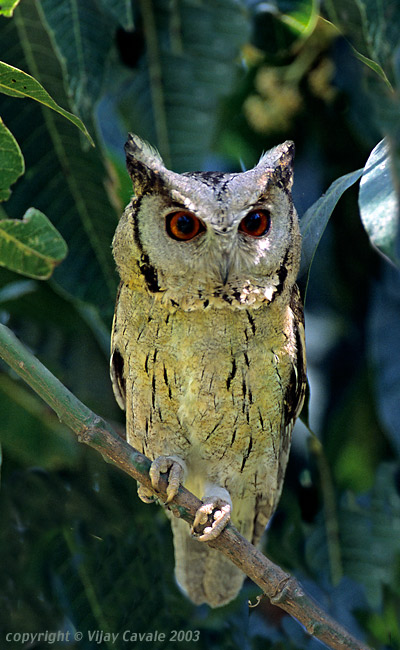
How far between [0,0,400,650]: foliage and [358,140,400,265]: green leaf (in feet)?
0.90

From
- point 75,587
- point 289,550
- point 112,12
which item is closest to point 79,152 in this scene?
point 112,12

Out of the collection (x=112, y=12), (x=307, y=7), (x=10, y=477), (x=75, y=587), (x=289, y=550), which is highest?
(x=112, y=12)

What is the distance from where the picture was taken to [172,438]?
1854 millimetres

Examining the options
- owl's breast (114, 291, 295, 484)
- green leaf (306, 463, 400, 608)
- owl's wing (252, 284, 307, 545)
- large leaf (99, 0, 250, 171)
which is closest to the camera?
owl's breast (114, 291, 295, 484)

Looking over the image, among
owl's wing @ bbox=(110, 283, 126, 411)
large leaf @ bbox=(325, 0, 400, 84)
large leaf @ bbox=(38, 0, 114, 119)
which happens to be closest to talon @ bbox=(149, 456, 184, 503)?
owl's wing @ bbox=(110, 283, 126, 411)

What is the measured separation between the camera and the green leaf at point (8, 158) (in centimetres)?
131

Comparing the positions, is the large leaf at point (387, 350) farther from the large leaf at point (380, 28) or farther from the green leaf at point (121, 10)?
the green leaf at point (121, 10)

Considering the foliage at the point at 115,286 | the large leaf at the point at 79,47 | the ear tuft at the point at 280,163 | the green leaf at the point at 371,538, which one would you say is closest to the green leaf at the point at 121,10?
the foliage at the point at 115,286

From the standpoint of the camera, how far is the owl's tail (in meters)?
2.16

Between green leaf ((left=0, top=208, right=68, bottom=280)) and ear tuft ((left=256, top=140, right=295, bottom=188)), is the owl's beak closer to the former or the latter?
ear tuft ((left=256, top=140, right=295, bottom=188))

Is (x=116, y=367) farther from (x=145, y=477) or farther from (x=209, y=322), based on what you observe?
(x=145, y=477)

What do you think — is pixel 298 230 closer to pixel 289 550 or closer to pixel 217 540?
pixel 217 540

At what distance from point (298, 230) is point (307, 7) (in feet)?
2.08

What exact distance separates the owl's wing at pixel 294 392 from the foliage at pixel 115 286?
93mm
